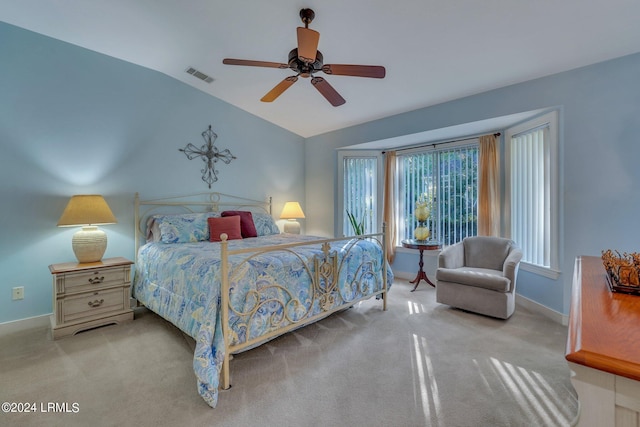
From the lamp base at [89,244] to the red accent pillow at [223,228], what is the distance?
1.11 metres

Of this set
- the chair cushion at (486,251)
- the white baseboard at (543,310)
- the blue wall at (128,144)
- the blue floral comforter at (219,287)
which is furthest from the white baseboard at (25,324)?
the white baseboard at (543,310)

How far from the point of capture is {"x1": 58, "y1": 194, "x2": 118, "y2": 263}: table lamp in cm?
289

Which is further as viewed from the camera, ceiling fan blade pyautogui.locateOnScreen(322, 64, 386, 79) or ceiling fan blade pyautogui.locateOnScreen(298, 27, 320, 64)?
ceiling fan blade pyautogui.locateOnScreen(322, 64, 386, 79)

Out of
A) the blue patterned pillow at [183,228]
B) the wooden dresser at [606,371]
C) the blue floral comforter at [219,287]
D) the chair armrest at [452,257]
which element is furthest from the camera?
the chair armrest at [452,257]

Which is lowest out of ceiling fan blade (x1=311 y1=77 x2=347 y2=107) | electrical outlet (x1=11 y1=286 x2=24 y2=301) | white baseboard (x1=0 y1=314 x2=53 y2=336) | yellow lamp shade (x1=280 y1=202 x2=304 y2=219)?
white baseboard (x1=0 y1=314 x2=53 y2=336)

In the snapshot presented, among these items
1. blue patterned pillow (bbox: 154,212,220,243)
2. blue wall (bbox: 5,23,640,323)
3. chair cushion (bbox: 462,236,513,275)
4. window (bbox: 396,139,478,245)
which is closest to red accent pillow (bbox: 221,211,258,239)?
blue patterned pillow (bbox: 154,212,220,243)

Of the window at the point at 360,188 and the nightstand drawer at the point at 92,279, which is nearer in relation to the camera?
the nightstand drawer at the point at 92,279

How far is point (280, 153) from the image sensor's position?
5.35 m

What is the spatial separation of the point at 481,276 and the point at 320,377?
214cm

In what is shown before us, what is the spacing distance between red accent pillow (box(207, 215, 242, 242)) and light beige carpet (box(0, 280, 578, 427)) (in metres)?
1.15

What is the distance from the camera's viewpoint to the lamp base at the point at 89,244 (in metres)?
2.99

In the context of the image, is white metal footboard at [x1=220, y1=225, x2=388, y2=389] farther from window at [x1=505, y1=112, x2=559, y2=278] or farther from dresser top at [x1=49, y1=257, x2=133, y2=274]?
window at [x1=505, y1=112, x2=559, y2=278]

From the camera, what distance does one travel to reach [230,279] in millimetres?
2025

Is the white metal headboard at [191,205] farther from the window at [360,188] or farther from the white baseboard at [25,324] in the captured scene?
the window at [360,188]
